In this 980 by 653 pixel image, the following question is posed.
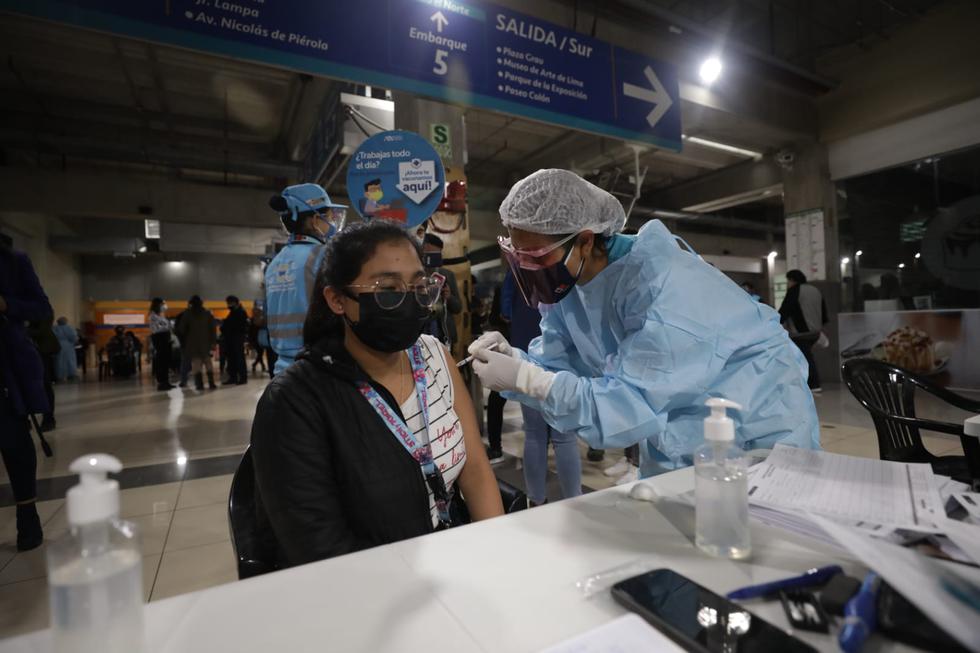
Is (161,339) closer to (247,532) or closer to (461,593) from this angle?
(247,532)

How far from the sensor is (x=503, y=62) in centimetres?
339

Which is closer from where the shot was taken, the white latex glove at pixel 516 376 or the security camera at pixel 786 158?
the white latex glove at pixel 516 376

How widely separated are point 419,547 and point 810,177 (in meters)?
7.58

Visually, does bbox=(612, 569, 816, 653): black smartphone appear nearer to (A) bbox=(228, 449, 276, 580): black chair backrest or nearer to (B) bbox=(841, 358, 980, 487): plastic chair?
(A) bbox=(228, 449, 276, 580): black chair backrest

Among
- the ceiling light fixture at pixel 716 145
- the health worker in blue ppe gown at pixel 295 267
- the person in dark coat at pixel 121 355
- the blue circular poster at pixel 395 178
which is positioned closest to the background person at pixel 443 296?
the blue circular poster at pixel 395 178

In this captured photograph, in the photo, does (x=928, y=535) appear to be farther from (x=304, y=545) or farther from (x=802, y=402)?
(x=304, y=545)

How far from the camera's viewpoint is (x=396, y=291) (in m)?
1.18

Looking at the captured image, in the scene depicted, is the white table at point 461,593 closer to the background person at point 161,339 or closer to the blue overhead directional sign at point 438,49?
the blue overhead directional sign at point 438,49

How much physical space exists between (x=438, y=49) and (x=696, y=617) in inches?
135

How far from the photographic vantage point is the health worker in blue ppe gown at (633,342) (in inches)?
42.1

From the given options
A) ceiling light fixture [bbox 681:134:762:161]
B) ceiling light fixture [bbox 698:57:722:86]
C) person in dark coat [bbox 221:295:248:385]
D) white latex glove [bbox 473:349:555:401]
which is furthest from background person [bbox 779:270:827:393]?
person in dark coat [bbox 221:295:248:385]

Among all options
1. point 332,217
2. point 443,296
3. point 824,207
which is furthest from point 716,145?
point 332,217

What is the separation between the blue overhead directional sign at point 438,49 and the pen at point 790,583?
3092mm

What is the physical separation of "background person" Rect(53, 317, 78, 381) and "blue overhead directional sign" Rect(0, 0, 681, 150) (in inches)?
372
